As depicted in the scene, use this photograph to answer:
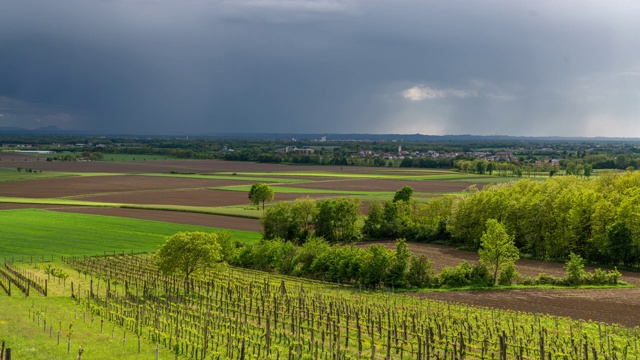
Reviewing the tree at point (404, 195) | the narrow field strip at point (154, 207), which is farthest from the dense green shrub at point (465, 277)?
the narrow field strip at point (154, 207)

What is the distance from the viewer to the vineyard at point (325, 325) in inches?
1280

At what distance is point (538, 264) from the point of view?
68.8 m

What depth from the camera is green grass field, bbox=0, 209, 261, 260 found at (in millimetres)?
70562

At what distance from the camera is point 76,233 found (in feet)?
267

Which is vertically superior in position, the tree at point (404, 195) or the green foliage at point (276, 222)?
the tree at point (404, 195)

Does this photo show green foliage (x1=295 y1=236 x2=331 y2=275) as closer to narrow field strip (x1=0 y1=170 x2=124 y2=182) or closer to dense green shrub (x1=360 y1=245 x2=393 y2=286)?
dense green shrub (x1=360 y1=245 x2=393 y2=286)

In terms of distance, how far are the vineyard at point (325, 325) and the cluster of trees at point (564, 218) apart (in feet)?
94.6

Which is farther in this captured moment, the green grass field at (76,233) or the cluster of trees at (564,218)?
the green grass field at (76,233)

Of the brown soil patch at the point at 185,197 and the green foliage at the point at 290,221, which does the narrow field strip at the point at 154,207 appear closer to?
the brown soil patch at the point at 185,197

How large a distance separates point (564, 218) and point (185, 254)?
46369 millimetres

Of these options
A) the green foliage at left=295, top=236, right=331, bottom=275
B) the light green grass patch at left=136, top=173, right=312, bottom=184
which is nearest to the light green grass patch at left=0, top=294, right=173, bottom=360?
the green foliage at left=295, top=236, right=331, bottom=275

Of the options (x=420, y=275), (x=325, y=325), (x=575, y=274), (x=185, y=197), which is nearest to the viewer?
(x=325, y=325)

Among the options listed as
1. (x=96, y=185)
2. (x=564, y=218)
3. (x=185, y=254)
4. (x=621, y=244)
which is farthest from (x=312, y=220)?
(x=96, y=185)

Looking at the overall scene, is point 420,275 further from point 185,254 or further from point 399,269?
point 185,254
